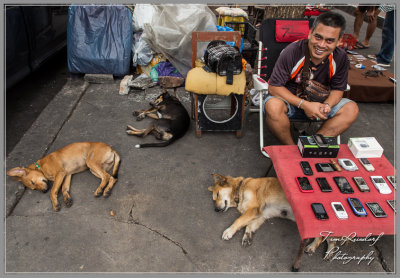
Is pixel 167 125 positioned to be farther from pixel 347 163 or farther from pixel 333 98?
pixel 347 163

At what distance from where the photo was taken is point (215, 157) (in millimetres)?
3324

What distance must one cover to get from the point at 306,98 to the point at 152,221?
216 centimetres

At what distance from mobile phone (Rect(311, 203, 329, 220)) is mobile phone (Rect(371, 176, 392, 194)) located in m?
0.54

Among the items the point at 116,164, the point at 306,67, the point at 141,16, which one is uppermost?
the point at 141,16

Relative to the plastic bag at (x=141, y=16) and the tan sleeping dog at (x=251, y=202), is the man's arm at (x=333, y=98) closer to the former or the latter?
the tan sleeping dog at (x=251, y=202)

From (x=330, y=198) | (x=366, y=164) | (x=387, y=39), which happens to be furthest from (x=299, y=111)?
(x=387, y=39)

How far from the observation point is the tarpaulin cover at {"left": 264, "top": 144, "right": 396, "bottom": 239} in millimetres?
1777

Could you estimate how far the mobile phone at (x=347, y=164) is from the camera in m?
2.20

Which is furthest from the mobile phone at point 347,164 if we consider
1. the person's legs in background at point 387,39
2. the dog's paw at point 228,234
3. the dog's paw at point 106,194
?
the person's legs in background at point 387,39

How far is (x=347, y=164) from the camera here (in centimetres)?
224

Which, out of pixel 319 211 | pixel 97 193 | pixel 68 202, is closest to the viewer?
pixel 319 211

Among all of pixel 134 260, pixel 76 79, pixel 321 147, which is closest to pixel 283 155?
pixel 321 147

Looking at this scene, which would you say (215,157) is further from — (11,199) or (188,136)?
(11,199)

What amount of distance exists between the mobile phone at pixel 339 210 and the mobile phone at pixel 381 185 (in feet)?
1.29
